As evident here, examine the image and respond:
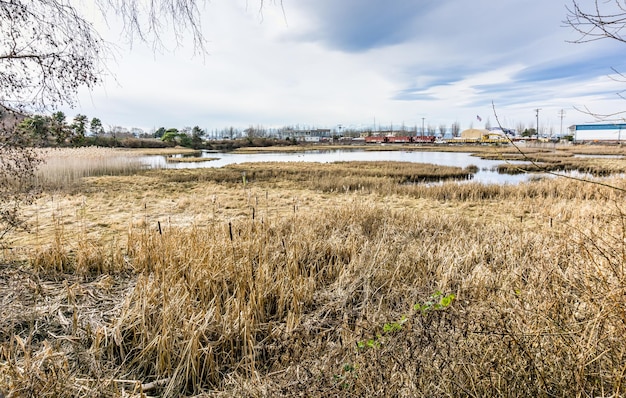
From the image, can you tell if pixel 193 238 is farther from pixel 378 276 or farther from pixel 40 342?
pixel 378 276

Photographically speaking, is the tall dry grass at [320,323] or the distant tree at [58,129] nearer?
the tall dry grass at [320,323]

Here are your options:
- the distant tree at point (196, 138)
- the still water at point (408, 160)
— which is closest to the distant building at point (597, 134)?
the still water at point (408, 160)

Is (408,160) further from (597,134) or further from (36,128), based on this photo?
(597,134)

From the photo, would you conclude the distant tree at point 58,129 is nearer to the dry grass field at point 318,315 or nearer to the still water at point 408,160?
the dry grass field at point 318,315

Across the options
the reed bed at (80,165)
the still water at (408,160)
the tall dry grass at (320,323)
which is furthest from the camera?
the still water at (408,160)

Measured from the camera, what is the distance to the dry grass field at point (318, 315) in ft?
6.89

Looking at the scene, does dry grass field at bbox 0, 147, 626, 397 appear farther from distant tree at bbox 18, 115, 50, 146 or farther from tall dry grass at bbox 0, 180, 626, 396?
distant tree at bbox 18, 115, 50, 146

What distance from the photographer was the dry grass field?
6.89 ft

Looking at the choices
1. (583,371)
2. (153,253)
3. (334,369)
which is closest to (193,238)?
(153,253)

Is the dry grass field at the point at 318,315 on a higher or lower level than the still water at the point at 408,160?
lower

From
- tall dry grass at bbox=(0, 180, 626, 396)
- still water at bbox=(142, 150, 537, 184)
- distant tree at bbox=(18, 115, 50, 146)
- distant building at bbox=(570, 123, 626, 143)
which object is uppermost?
distant building at bbox=(570, 123, 626, 143)

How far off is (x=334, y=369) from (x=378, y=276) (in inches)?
76.6

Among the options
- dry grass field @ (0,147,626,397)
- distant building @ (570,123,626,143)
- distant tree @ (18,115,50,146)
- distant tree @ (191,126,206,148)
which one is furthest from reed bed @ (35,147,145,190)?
distant building @ (570,123,626,143)

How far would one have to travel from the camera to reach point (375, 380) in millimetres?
2160
